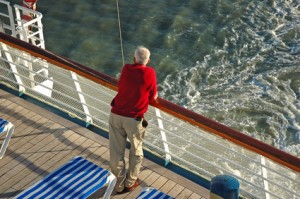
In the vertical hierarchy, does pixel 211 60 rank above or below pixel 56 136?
below

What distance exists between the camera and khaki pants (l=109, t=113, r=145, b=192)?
5.59m

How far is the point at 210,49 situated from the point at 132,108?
9490 mm

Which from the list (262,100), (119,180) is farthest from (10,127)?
(262,100)

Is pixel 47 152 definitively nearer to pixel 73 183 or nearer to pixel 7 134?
pixel 7 134

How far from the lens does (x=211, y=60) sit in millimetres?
14297

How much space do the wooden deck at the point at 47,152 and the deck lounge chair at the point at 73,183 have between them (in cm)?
35

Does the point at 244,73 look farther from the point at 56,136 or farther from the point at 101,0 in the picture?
the point at 56,136

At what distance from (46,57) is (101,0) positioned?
1113 centimetres

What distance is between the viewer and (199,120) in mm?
5355

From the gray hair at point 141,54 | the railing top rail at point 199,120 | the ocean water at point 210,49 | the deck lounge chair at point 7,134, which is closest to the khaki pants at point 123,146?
the railing top rail at point 199,120

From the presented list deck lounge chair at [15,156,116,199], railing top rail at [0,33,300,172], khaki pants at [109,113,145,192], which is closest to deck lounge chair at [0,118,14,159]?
railing top rail at [0,33,300,172]

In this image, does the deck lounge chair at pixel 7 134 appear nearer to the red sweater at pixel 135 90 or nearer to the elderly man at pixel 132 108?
the elderly man at pixel 132 108

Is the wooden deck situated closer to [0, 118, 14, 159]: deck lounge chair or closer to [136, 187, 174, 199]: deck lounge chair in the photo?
[0, 118, 14, 159]: deck lounge chair

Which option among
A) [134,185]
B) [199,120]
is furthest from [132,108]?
[134,185]
